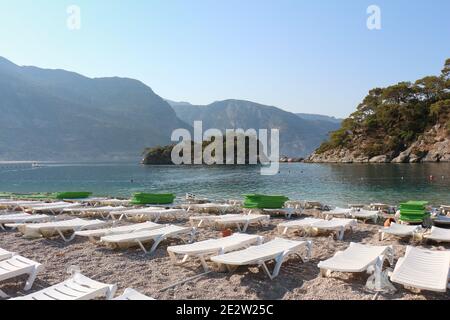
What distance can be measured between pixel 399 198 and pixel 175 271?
84.7 ft

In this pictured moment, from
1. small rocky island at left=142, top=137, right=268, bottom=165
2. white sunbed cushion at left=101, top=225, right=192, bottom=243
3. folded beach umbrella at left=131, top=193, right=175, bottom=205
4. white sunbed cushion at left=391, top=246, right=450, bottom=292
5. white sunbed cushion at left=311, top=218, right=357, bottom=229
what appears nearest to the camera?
white sunbed cushion at left=391, top=246, right=450, bottom=292

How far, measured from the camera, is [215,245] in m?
10.0

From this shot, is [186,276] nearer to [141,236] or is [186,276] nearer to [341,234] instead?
[141,236]

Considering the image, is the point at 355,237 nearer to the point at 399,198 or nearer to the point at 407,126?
the point at 399,198

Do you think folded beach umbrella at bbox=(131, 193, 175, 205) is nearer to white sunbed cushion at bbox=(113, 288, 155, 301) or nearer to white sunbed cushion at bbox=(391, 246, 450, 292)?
white sunbed cushion at bbox=(391, 246, 450, 292)

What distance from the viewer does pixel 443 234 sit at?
40.3 ft

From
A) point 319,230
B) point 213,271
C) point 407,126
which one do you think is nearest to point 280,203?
point 319,230

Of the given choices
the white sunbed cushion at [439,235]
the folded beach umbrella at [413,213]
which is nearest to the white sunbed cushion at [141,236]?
the white sunbed cushion at [439,235]

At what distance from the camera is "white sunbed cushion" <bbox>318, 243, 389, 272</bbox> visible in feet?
26.3

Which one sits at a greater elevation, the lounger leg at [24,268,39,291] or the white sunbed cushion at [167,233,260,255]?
the white sunbed cushion at [167,233,260,255]

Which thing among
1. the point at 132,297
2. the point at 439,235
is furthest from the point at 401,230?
the point at 132,297

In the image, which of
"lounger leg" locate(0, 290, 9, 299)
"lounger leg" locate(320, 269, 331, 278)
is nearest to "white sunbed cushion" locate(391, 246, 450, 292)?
"lounger leg" locate(320, 269, 331, 278)

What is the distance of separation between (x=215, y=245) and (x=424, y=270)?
472 cm

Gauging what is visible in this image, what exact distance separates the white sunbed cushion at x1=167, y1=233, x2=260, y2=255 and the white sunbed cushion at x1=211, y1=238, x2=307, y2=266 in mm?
632
